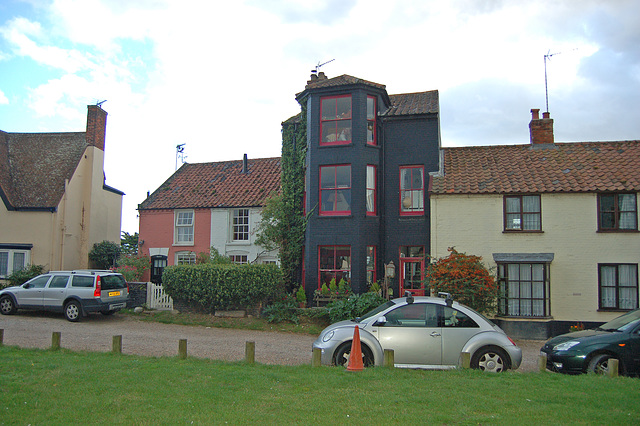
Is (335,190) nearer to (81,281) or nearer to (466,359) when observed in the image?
(81,281)

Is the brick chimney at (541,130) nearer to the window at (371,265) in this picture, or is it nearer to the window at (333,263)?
the window at (371,265)

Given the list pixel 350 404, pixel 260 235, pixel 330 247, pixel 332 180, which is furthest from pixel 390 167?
pixel 350 404

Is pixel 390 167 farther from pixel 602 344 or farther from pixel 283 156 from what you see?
pixel 602 344

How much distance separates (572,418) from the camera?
6918mm

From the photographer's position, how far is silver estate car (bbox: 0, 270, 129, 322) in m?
18.2

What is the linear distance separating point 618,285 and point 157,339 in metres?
15.3

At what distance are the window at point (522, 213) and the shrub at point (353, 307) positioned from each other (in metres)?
5.60

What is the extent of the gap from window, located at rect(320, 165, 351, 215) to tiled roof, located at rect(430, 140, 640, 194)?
11.1 feet

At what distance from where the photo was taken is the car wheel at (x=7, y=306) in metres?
19.2

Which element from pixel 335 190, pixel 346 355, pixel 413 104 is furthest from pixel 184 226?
pixel 346 355

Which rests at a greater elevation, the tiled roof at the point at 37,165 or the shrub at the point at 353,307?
the tiled roof at the point at 37,165

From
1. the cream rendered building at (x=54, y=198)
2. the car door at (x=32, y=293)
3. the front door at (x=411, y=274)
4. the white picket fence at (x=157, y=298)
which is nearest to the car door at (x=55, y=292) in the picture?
the car door at (x=32, y=293)

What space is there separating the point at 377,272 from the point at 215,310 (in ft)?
21.4

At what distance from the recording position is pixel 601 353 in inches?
408
